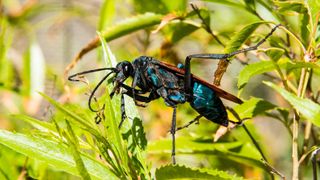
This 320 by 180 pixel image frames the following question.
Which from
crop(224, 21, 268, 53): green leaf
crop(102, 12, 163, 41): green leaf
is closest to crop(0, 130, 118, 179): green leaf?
crop(224, 21, 268, 53): green leaf

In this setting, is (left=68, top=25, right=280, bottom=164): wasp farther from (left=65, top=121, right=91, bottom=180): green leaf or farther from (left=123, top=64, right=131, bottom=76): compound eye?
(left=65, top=121, right=91, bottom=180): green leaf

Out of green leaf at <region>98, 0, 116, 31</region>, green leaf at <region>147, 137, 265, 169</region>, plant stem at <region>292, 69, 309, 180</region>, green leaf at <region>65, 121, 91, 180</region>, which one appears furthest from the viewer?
green leaf at <region>98, 0, 116, 31</region>

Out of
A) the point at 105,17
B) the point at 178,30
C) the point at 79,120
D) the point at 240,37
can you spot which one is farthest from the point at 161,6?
the point at 79,120

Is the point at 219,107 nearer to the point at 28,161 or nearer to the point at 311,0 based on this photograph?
the point at 311,0

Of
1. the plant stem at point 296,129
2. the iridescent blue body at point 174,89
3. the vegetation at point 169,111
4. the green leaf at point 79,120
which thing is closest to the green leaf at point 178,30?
the vegetation at point 169,111

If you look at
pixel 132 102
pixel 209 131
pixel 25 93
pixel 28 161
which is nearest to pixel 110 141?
pixel 132 102
